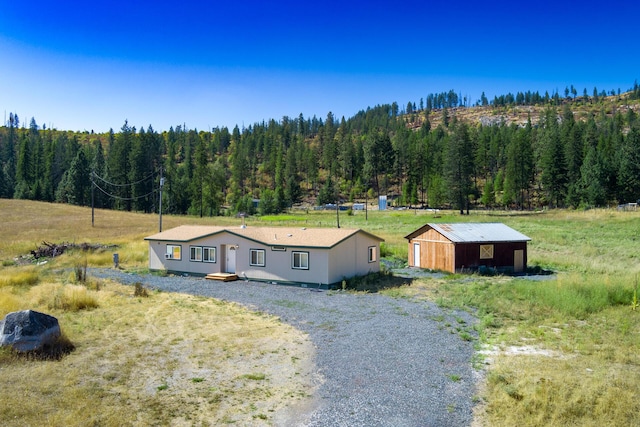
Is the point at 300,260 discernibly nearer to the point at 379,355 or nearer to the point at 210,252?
the point at 210,252

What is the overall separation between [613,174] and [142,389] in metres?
86.0

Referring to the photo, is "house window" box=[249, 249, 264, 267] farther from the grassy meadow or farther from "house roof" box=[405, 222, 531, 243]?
"house roof" box=[405, 222, 531, 243]

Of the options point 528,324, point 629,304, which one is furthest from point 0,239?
point 629,304

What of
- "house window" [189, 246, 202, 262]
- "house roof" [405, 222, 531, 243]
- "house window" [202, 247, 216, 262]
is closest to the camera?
"house window" [202, 247, 216, 262]

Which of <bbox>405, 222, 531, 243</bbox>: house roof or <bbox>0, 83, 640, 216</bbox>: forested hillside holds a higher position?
<bbox>0, 83, 640, 216</bbox>: forested hillside

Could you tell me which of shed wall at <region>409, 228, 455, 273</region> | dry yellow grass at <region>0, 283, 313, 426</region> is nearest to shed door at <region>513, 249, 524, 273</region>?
shed wall at <region>409, 228, 455, 273</region>

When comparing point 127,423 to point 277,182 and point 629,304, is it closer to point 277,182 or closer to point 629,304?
point 629,304

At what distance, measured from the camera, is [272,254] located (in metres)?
28.3

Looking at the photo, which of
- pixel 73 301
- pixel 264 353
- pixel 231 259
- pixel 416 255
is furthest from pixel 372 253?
pixel 73 301

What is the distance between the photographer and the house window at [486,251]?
32.2 metres

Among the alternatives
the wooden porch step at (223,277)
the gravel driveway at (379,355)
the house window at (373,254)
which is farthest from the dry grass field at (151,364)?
the house window at (373,254)

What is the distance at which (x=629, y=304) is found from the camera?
20.3 m

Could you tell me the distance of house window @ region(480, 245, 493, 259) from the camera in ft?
106

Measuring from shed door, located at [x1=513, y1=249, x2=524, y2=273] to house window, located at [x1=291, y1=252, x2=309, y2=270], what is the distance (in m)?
15.0
